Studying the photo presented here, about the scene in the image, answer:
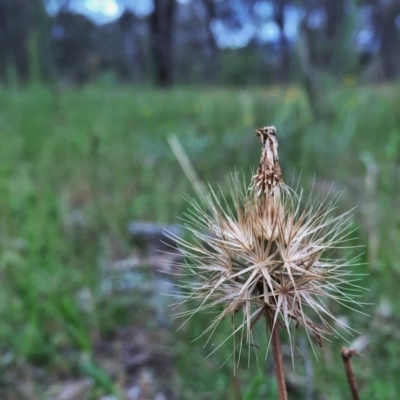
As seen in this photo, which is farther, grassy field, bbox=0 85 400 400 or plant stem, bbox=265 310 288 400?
grassy field, bbox=0 85 400 400

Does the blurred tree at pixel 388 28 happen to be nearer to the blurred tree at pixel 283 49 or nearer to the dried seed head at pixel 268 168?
the blurred tree at pixel 283 49

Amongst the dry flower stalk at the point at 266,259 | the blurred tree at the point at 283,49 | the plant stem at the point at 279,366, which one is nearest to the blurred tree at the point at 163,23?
the blurred tree at the point at 283,49

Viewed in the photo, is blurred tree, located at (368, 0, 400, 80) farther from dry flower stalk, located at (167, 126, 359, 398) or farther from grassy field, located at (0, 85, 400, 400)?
dry flower stalk, located at (167, 126, 359, 398)

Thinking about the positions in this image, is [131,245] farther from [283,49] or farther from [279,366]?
[283,49]

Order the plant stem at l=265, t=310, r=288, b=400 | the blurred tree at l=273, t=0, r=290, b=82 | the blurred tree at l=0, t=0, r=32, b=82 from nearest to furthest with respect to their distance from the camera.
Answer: the plant stem at l=265, t=310, r=288, b=400
the blurred tree at l=273, t=0, r=290, b=82
the blurred tree at l=0, t=0, r=32, b=82

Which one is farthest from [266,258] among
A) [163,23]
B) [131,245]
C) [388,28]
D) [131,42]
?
[388,28]

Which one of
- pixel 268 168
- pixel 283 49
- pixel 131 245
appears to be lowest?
pixel 131 245

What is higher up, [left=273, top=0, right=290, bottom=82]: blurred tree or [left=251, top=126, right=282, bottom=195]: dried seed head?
[left=273, top=0, right=290, bottom=82]: blurred tree

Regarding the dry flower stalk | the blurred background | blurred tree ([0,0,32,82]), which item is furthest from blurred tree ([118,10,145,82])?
the dry flower stalk
